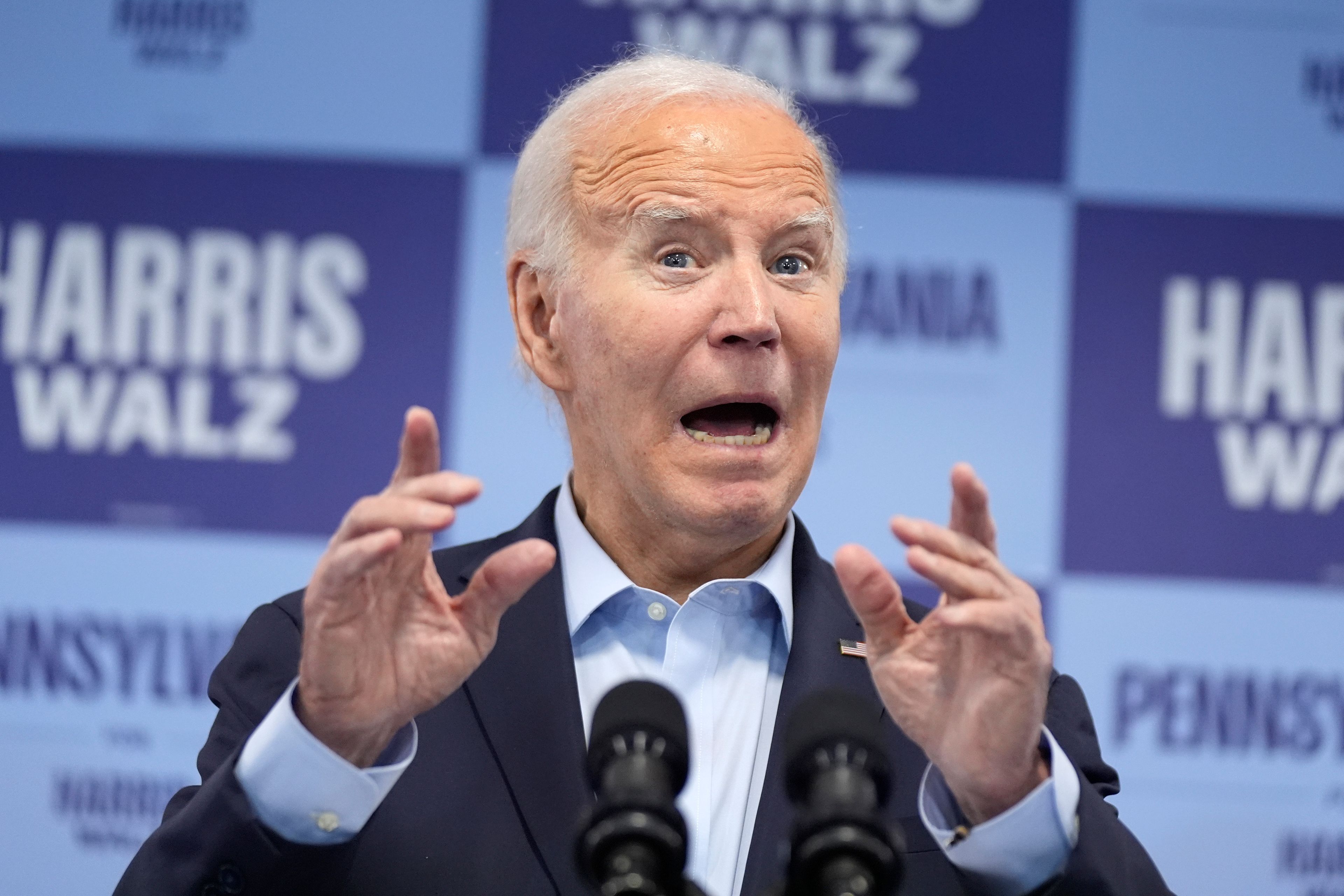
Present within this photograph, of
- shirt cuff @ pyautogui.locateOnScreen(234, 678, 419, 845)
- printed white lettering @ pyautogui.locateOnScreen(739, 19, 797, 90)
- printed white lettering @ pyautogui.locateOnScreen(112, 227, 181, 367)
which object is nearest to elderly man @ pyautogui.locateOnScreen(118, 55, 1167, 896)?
shirt cuff @ pyautogui.locateOnScreen(234, 678, 419, 845)

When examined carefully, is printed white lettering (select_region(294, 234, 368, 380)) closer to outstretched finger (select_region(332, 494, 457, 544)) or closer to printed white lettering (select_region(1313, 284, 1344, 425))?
outstretched finger (select_region(332, 494, 457, 544))

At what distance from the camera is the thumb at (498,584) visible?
1.38 m

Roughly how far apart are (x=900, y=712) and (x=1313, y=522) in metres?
2.14

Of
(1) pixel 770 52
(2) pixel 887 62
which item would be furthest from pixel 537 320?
(2) pixel 887 62

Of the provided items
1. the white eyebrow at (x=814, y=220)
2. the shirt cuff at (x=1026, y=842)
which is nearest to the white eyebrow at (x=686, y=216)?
the white eyebrow at (x=814, y=220)

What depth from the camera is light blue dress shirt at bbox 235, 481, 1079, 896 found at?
1.41 metres

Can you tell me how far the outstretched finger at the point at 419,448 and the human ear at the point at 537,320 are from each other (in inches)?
26.5

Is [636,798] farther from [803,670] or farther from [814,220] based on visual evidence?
[814,220]

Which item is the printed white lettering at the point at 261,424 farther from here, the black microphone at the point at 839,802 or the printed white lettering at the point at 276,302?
the black microphone at the point at 839,802

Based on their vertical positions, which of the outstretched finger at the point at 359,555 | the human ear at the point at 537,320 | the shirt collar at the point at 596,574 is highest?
the human ear at the point at 537,320

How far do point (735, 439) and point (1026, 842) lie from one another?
2.15 feet

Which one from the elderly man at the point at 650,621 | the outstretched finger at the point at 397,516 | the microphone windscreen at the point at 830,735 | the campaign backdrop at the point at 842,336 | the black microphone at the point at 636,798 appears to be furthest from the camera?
the campaign backdrop at the point at 842,336

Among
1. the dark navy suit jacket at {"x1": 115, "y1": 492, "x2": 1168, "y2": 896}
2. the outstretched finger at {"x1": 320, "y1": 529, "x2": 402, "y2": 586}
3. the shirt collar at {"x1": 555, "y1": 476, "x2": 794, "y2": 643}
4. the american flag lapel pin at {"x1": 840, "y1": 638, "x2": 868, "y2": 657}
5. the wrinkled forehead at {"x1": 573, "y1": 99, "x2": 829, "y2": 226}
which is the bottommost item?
the dark navy suit jacket at {"x1": 115, "y1": 492, "x2": 1168, "y2": 896}

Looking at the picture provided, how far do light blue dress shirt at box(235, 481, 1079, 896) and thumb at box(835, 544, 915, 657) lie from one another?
18 centimetres
